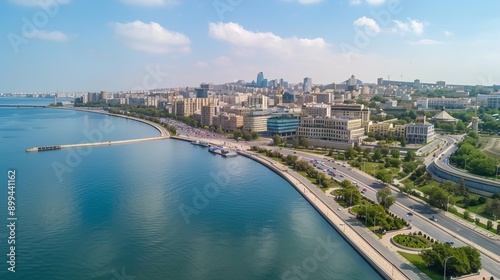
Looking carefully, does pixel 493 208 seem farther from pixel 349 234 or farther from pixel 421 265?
pixel 349 234

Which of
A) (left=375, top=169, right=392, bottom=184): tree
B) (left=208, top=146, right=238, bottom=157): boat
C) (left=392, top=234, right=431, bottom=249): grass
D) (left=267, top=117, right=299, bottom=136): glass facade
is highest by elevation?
(left=267, top=117, right=299, bottom=136): glass facade

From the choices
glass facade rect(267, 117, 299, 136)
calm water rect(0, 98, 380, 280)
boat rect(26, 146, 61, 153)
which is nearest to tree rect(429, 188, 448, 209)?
calm water rect(0, 98, 380, 280)

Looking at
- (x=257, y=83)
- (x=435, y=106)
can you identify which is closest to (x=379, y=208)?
(x=435, y=106)

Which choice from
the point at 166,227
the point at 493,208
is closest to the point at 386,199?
the point at 493,208

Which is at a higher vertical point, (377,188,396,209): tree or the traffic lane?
(377,188,396,209): tree

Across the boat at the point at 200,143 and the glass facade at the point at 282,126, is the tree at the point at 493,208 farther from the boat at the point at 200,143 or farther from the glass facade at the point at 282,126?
the glass facade at the point at 282,126

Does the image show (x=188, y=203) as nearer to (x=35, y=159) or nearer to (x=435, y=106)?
(x=35, y=159)

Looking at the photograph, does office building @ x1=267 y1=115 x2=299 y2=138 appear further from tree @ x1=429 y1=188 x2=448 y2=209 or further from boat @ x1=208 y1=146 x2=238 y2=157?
tree @ x1=429 y1=188 x2=448 y2=209
